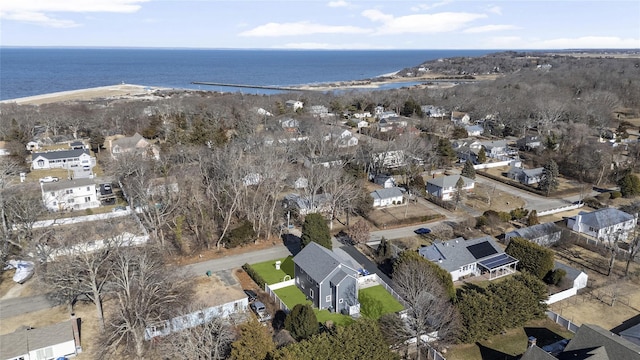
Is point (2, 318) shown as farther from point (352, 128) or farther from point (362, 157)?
point (352, 128)

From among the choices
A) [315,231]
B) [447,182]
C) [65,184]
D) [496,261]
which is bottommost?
[496,261]

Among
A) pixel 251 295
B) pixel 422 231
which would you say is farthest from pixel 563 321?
pixel 251 295

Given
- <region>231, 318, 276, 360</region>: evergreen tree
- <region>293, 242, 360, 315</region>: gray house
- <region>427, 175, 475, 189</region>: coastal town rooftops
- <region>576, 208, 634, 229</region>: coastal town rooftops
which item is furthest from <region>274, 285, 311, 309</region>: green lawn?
<region>576, 208, 634, 229</region>: coastal town rooftops

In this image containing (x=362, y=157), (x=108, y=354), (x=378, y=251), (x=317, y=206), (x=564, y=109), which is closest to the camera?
(x=108, y=354)

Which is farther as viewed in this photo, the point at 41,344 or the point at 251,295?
the point at 251,295

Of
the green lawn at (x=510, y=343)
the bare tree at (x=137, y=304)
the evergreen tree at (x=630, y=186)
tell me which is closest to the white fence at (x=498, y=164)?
the evergreen tree at (x=630, y=186)

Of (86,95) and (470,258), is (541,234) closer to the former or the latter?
(470,258)

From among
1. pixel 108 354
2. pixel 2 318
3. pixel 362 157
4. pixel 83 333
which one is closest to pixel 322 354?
pixel 108 354

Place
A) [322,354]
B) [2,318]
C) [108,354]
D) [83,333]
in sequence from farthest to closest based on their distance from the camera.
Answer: [2,318], [83,333], [108,354], [322,354]
